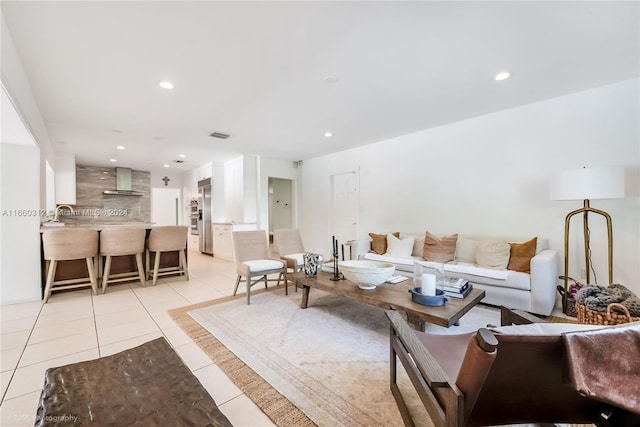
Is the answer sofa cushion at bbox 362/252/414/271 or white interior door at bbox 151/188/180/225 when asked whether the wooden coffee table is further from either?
white interior door at bbox 151/188/180/225

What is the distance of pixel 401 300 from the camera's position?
211cm

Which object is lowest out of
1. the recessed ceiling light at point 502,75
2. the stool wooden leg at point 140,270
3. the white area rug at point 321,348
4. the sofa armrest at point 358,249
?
the white area rug at point 321,348

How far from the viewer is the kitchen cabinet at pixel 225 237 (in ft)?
19.8

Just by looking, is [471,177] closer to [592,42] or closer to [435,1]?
[592,42]

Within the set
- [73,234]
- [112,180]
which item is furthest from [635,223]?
[112,180]

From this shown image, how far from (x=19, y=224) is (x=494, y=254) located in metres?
5.80

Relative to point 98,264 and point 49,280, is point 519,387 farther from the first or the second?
point 98,264

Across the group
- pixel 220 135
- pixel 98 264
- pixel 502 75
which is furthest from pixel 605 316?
pixel 98 264

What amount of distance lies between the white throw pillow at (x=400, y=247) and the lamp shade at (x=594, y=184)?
1.90 metres

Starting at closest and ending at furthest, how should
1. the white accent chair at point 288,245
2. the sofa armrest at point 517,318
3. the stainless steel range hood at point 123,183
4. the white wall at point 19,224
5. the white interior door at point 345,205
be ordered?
1. the sofa armrest at point 517,318
2. the white wall at point 19,224
3. the white accent chair at point 288,245
4. the white interior door at point 345,205
5. the stainless steel range hood at point 123,183

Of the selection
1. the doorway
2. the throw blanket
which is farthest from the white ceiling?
the doorway

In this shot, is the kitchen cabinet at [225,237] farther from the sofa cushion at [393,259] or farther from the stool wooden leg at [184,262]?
the sofa cushion at [393,259]

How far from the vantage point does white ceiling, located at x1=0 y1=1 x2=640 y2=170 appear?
181 cm

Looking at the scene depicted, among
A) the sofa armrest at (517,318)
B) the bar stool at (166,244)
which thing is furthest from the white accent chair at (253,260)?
the sofa armrest at (517,318)
